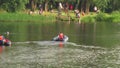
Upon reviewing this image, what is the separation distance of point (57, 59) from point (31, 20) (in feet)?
227

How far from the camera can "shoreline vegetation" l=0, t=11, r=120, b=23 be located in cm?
11631

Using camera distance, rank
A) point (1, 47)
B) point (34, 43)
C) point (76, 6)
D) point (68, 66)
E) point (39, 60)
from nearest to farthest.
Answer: point (68, 66) → point (39, 60) → point (1, 47) → point (34, 43) → point (76, 6)

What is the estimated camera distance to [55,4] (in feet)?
457

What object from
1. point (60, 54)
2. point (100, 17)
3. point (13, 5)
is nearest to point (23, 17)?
point (13, 5)

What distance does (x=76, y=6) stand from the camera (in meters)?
137

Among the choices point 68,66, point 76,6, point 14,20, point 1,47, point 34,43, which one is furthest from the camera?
point 76,6

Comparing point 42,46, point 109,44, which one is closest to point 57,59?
point 42,46

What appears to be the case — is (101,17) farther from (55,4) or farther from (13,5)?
(13,5)

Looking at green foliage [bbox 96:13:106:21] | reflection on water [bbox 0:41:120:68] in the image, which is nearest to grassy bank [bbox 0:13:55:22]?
green foliage [bbox 96:13:106:21]

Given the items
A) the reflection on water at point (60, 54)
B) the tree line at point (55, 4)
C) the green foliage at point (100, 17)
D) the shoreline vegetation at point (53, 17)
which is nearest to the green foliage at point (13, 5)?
the tree line at point (55, 4)

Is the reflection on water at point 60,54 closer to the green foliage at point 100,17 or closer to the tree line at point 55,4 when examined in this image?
the tree line at point 55,4

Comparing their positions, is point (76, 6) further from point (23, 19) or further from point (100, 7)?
point (23, 19)

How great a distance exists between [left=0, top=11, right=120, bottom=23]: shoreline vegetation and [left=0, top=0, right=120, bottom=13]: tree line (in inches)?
138

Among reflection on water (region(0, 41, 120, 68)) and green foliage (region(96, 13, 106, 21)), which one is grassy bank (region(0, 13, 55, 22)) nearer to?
green foliage (region(96, 13, 106, 21))
